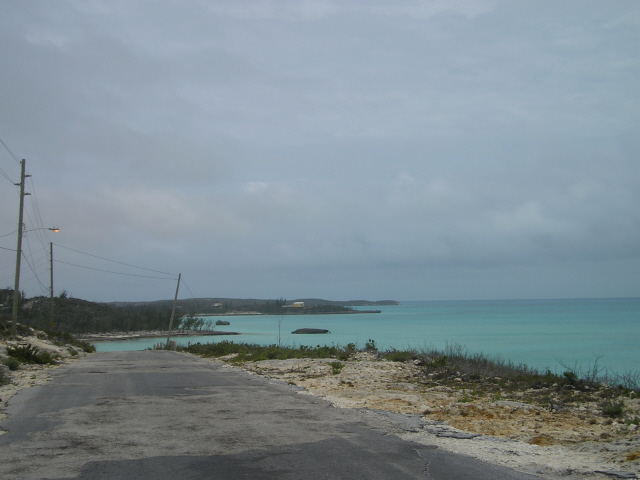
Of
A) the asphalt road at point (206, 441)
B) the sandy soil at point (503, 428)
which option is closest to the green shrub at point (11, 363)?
the asphalt road at point (206, 441)

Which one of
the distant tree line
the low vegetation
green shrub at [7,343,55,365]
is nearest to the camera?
the low vegetation

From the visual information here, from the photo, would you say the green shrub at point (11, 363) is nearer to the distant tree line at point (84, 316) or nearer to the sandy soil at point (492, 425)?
the sandy soil at point (492, 425)

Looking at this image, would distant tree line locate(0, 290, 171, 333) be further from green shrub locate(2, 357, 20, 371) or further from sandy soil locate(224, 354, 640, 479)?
sandy soil locate(224, 354, 640, 479)

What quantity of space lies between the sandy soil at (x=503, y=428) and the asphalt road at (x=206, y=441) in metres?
0.68

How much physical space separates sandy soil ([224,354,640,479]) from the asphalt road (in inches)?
26.7

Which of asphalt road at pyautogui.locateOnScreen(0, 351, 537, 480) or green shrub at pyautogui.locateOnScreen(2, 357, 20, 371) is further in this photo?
green shrub at pyautogui.locateOnScreen(2, 357, 20, 371)

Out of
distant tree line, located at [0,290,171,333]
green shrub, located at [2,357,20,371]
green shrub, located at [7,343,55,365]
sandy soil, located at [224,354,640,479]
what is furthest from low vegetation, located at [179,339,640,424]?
distant tree line, located at [0,290,171,333]

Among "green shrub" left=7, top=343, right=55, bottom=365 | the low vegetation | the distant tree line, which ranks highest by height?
the low vegetation

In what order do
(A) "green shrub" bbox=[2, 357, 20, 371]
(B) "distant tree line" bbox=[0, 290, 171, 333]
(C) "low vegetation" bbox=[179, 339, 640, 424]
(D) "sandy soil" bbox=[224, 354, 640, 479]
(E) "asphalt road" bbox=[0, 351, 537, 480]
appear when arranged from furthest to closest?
(B) "distant tree line" bbox=[0, 290, 171, 333], (A) "green shrub" bbox=[2, 357, 20, 371], (C) "low vegetation" bbox=[179, 339, 640, 424], (D) "sandy soil" bbox=[224, 354, 640, 479], (E) "asphalt road" bbox=[0, 351, 537, 480]

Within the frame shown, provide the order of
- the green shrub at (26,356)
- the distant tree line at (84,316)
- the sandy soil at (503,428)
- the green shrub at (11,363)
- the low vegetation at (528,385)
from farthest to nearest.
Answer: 1. the distant tree line at (84,316)
2. the green shrub at (26,356)
3. the green shrub at (11,363)
4. the low vegetation at (528,385)
5. the sandy soil at (503,428)

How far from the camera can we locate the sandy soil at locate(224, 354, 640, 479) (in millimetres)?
6699

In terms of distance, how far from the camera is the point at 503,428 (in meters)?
9.02

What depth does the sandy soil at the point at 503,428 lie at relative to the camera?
6699mm

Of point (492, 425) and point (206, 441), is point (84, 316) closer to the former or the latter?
point (206, 441)
